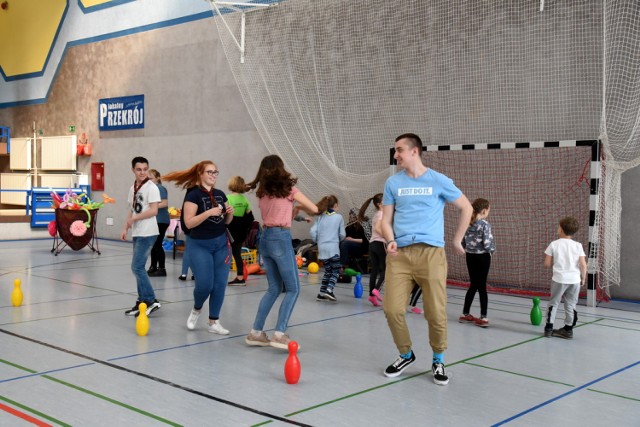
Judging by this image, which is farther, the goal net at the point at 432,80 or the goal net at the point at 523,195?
the goal net at the point at 523,195

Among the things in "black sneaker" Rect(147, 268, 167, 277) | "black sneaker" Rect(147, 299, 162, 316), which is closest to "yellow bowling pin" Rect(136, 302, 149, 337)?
"black sneaker" Rect(147, 299, 162, 316)

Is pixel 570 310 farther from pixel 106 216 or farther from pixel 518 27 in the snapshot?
pixel 106 216

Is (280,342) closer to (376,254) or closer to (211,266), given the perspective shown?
(211,266)

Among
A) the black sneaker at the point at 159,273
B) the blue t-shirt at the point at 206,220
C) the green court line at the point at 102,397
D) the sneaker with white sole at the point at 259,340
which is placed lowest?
the black sneaker at the point at 159,273

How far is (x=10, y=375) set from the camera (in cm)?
483

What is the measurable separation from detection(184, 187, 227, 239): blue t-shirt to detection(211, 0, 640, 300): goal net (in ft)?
14.5

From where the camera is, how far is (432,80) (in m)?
10.3

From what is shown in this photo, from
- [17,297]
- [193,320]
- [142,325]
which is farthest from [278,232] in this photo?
[17,297]

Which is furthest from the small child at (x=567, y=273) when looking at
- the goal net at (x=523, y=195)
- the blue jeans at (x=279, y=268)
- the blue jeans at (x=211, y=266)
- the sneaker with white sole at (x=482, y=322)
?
the blue jeans at (x=211, y=266)

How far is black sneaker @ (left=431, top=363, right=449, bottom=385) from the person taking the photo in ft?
15.8

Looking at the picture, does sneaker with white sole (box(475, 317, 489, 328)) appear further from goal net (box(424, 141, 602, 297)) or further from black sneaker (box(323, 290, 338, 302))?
goal net (box(424, 141, 602, 297))

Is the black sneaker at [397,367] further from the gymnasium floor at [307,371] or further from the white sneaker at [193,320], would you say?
the white sneaker at [193,320]

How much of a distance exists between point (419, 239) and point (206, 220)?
221 cm

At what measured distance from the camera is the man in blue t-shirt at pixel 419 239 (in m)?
4.78
